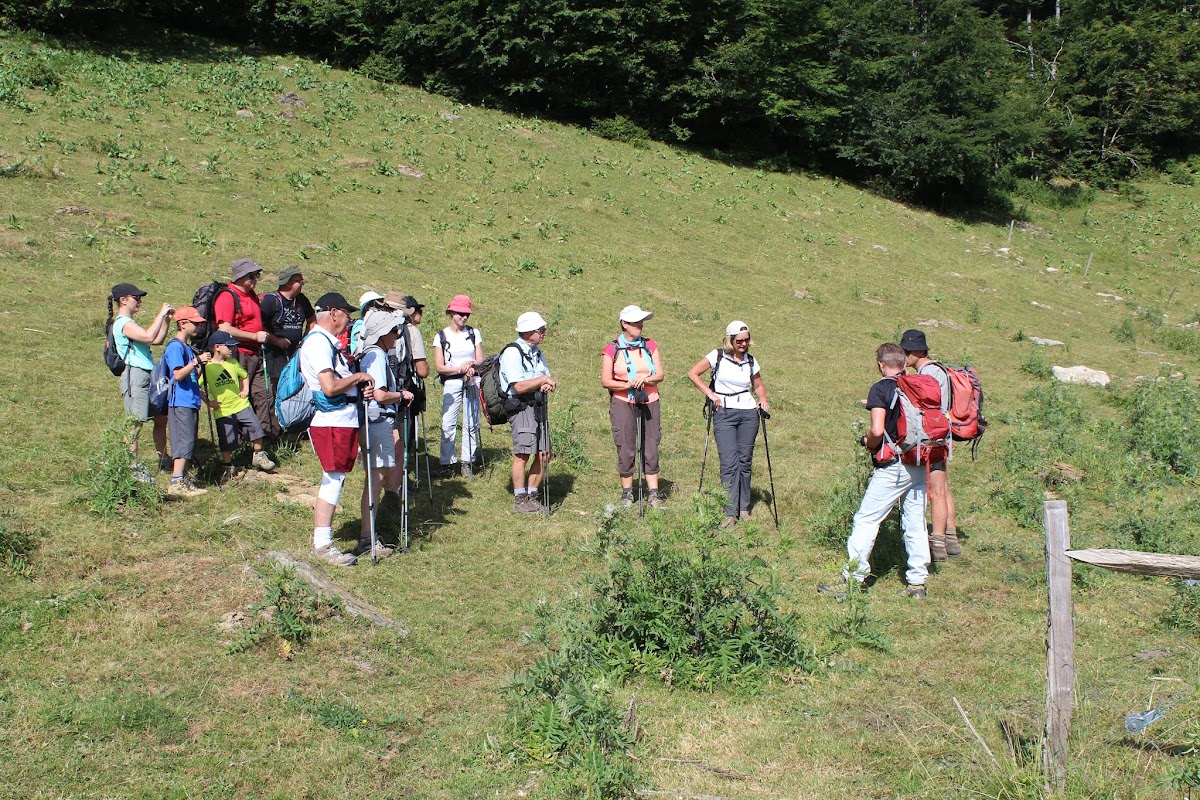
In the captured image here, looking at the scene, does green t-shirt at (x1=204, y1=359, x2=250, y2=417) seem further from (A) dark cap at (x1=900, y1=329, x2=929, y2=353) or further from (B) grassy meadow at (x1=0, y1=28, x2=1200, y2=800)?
(A) dark cap at (x1=900, y1=329, x2=929, y2=353)

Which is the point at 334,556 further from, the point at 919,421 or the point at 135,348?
the point at 919,421

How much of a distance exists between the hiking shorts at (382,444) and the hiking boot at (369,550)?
0.67m

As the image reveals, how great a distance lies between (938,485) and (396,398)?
193 inches

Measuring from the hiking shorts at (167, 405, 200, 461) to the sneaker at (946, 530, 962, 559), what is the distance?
7050 millimetres

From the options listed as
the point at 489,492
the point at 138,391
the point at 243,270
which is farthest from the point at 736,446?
the point at 138,391

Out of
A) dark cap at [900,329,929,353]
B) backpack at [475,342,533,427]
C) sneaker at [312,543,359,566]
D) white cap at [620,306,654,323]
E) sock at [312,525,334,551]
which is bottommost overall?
sneaker at [312,543,359,566]

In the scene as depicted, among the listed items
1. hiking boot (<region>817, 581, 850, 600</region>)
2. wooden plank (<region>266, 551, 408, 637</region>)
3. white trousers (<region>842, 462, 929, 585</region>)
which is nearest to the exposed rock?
white trousers (<region>842, 462, 929, 585</region>)

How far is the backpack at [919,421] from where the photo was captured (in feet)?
24.1

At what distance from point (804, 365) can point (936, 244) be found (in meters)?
16.0

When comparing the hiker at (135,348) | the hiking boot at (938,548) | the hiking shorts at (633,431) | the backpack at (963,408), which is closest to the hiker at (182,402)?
the hiker at (135,348)

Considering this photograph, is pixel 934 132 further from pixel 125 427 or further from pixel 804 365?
pixel 125 427

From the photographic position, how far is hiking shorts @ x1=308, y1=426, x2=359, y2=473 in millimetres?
7359

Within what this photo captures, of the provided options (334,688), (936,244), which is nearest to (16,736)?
(334,688)

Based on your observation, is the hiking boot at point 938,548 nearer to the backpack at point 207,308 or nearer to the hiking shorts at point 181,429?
the hiking shorts at point 181,429
